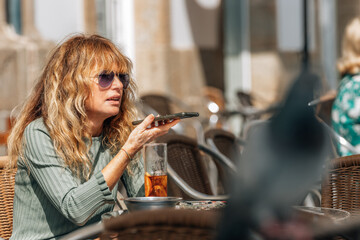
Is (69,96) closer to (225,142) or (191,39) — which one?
(225,142)

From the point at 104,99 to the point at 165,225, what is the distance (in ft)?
4.47

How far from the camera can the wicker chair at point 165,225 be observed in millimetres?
1383

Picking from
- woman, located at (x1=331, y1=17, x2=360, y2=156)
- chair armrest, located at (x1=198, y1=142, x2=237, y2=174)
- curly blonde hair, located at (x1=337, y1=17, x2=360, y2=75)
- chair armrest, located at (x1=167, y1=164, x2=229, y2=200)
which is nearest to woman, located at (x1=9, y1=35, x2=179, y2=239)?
chair armrest, located at (x1=167, y1=164, x2=229, y2=200)

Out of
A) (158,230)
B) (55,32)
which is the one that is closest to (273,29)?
(55,32)

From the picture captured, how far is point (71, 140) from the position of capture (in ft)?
8.45

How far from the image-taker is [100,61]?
2.68 metres

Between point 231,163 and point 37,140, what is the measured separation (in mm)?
1701

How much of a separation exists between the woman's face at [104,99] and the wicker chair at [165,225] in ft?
4.32

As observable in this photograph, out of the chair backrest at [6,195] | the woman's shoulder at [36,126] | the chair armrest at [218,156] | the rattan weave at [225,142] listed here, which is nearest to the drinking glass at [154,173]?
the woman's shoulder at [36,126]

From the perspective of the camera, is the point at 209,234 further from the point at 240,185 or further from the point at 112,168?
the point at 112,168

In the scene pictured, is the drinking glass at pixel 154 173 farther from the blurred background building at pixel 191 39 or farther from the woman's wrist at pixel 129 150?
the blurred background building at pixel 191 39

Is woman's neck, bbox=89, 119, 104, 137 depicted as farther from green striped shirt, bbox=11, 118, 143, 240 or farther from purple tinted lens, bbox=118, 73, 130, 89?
purple tinted lens, bbox=118, 73, 130, 89

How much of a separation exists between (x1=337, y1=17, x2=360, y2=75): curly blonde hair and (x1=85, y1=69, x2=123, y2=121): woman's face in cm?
234

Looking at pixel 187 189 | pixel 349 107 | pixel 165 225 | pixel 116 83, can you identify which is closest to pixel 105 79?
pixel 116 83
